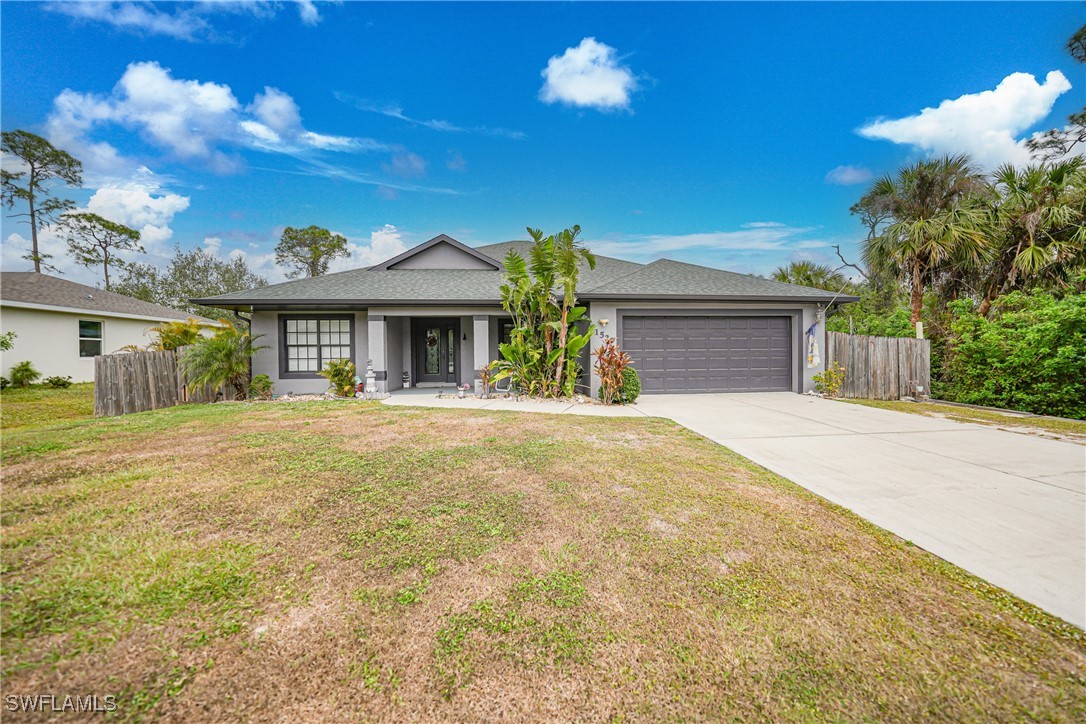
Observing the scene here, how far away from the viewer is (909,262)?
12531mm

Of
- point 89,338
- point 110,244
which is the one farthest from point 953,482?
point 110,244

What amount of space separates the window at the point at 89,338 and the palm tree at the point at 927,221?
27.5 m

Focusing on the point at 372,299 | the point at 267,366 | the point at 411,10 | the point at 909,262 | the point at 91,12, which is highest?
the point at 411,10

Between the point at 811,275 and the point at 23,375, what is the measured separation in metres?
30.8

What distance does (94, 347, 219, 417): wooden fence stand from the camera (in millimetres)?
8141

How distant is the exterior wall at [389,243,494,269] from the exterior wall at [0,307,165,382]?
9.29 m

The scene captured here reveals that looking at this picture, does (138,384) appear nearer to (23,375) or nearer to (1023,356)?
(23,375)

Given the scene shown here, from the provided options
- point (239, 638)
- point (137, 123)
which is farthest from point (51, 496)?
point (137, 123)

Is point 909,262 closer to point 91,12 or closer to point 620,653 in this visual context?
point 620,653

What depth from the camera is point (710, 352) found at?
38.3 feet

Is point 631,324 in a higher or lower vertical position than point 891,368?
higher

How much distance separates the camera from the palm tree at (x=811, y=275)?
65.3 ft

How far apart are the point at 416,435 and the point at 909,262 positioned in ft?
49.2

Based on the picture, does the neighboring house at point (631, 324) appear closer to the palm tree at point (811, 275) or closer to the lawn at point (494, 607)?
the lawn at point (494, 607)
